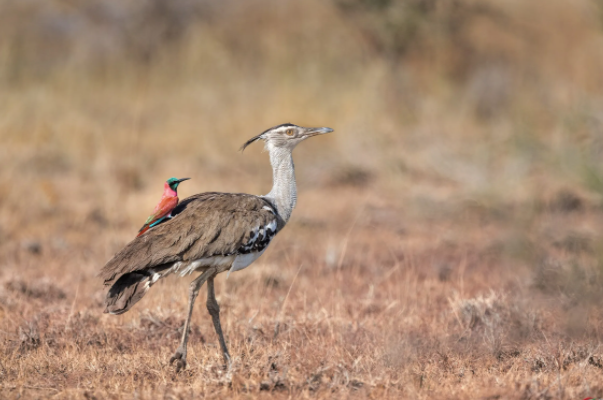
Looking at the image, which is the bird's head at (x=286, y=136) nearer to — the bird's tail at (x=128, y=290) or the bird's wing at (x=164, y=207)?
the bird's wing at (x=164, y=207)

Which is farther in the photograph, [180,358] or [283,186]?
[283,186]

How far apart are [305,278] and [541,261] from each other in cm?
193

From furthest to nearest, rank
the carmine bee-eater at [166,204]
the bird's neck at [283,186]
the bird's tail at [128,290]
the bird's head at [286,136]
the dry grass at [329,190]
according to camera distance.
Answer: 1. the bird's head at [286,136]
2. the bird's neck at [283,186]
3. the carmine bee-eater at [166,204]
4. the dry grass at [329,190]
5. the bird's tail at [128,290]

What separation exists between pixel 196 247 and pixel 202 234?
91 mm

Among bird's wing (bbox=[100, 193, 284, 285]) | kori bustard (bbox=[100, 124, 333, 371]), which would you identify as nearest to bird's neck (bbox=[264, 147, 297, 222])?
kori bustard (bbox=[100, 124, 333, 371])

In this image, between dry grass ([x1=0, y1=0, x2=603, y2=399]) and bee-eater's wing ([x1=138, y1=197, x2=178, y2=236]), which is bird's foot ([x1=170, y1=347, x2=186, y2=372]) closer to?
dry grass ([x1=0, y1=0, x2=603, y2=399])

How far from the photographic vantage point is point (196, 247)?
12.6 feet

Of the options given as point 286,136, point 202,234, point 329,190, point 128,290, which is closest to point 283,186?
point 286,136

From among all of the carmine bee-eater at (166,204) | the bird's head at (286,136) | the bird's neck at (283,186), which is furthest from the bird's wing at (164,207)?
the bird's head at (286,136)

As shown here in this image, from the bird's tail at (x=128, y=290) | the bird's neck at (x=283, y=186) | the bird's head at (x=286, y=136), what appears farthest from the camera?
the bird's head at (x=286, y=136)

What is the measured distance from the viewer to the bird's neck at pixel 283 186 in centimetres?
446

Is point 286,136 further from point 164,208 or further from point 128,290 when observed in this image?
point 128,290

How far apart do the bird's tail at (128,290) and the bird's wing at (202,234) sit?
0.19ft

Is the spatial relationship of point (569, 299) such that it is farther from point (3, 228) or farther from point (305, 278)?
point (3, 228)
